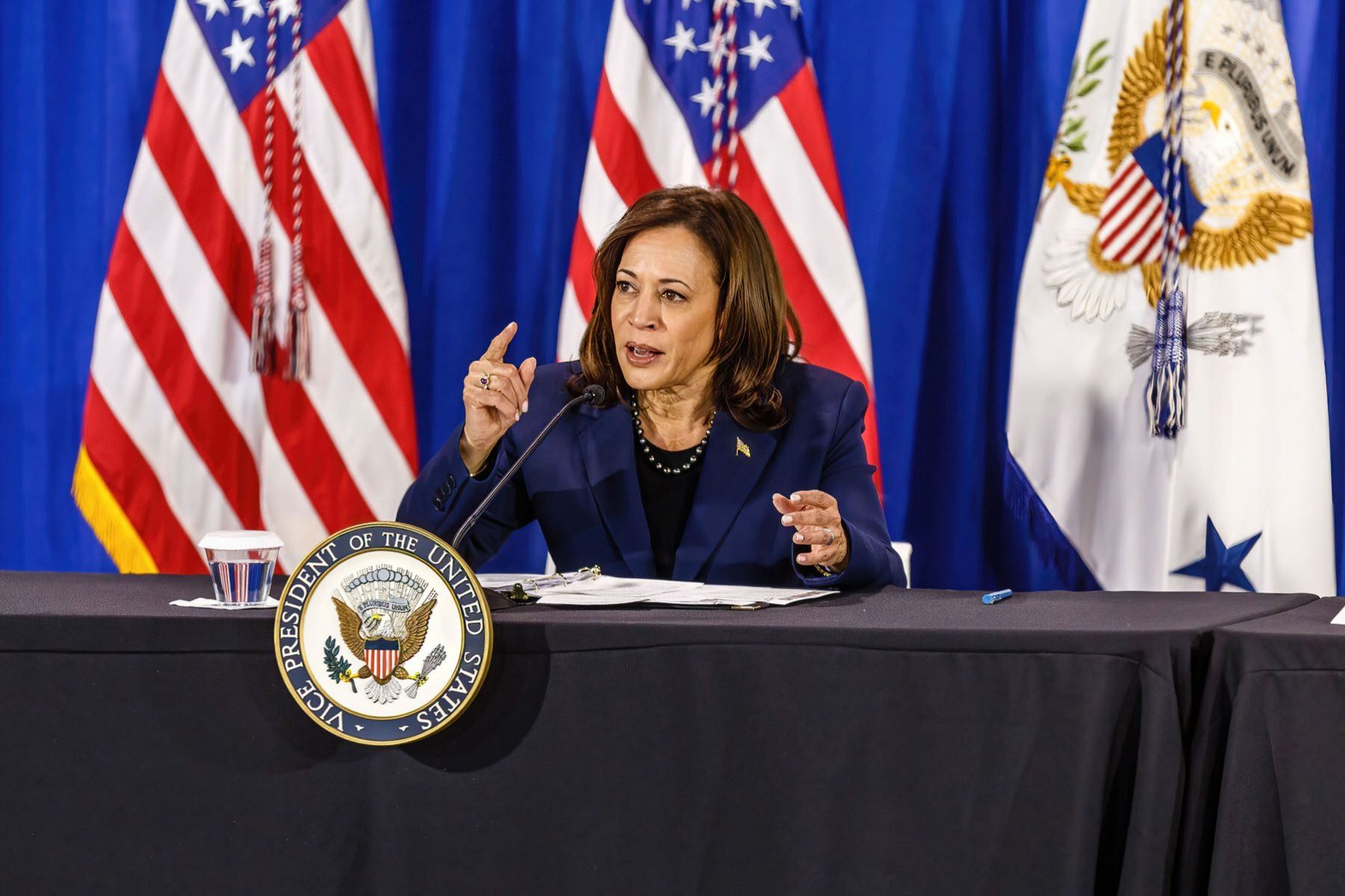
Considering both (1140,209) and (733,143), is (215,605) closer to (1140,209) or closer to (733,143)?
(733,143)

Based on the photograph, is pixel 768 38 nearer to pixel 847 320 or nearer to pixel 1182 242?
pixel 847 320

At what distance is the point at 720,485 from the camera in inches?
68.0

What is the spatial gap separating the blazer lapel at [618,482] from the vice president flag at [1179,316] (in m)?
1.02

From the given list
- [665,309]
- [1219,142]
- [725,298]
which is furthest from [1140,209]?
[665,309]

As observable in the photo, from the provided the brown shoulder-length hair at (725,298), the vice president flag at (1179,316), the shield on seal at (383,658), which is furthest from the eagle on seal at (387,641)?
the vice president flag at (1179,316)

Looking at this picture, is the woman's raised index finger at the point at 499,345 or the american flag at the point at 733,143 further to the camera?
the american flag at the point at 733,143

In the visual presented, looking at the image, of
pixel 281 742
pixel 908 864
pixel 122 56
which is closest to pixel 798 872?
pixel 908 864

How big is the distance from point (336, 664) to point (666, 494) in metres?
0.73

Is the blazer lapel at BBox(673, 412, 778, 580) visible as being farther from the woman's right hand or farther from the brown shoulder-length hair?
the woman's right hand

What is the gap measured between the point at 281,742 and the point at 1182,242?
1861 millimetres

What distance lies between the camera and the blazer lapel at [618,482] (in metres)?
1.70

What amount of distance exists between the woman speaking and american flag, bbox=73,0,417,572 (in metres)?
0.79

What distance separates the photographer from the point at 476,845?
1.12 metres

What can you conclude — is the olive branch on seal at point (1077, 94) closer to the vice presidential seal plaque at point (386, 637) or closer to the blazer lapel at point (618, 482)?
the blazer lapel at point (618, 482)
